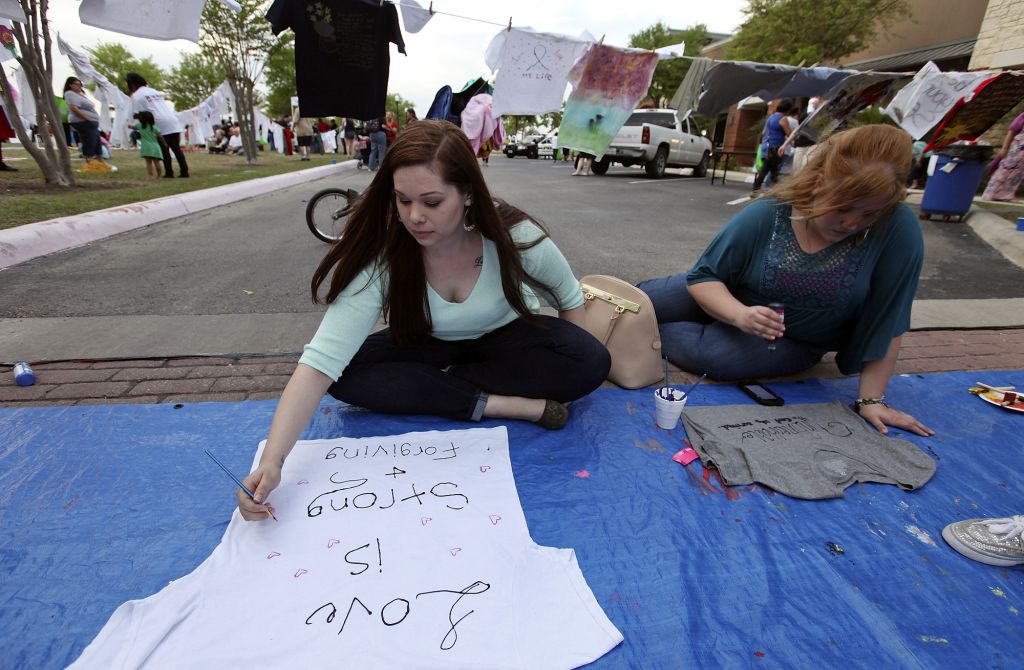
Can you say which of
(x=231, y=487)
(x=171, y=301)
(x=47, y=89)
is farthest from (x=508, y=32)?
(x=47, y=89)

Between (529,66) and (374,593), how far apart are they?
4.56m

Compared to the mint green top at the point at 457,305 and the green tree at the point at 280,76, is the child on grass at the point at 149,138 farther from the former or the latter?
the mint green top at the point at 457,305

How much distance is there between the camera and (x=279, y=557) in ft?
4.12

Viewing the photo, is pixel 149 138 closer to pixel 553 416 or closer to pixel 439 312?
pixel 439 312

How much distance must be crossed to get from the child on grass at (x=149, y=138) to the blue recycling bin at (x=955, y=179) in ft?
38.3

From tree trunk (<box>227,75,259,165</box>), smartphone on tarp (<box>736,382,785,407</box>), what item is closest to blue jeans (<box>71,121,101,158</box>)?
tree trunk (<box>227,75,259,165</box>)

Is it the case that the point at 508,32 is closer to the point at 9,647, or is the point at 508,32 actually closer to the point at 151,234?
the point at 151,234

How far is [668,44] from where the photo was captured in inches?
1243

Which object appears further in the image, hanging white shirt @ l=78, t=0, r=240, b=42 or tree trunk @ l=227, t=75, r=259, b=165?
tree trunk @ l=227, t=75, r=259, b=165

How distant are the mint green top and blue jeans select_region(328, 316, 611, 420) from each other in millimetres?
85

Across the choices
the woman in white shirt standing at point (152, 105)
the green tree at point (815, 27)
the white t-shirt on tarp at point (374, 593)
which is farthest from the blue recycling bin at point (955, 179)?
the woman in white shirt standing at point (152, 105)

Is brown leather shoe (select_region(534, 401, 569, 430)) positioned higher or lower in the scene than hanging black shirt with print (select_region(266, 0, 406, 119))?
lower

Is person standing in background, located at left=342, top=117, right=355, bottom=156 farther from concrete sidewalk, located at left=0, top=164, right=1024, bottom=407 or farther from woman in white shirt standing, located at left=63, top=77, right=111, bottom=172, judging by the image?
concrete sidewalk, located at left=0, top=164, right=1024, bottom=407

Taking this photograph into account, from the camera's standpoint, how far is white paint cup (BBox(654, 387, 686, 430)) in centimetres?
183
